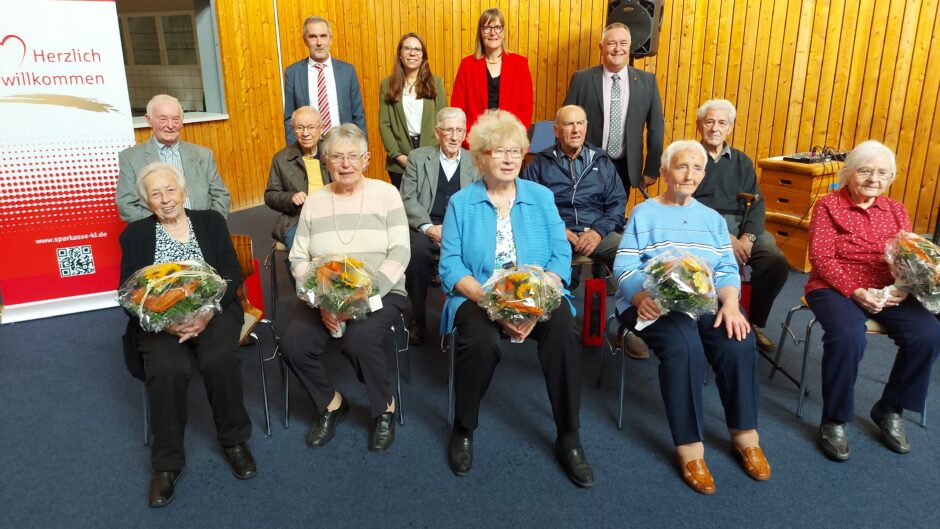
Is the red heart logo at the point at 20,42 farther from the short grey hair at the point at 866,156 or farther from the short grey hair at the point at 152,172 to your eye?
the short grey hair at the point at 866,156

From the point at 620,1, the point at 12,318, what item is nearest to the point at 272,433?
the point at 12,318

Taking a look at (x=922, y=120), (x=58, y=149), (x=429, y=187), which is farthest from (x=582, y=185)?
(x=922, y=120)

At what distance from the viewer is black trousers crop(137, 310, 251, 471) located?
2371mm

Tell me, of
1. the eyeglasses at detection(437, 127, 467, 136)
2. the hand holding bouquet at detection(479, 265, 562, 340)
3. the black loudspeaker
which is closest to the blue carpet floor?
the hand holding bouquet at detection(479, 265, 562, 340)

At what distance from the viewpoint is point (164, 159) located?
3.60m

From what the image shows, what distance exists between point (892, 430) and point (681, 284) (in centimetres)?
122

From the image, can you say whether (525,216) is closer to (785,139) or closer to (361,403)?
(361,403)

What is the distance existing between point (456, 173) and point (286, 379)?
157 centimetres

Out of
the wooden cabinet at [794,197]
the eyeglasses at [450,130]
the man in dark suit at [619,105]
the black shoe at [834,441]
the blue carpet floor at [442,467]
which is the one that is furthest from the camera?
the wooden cabinet at [794,197]

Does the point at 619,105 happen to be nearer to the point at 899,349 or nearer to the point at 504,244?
the point at 504,244

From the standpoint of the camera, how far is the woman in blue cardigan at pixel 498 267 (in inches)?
99.2

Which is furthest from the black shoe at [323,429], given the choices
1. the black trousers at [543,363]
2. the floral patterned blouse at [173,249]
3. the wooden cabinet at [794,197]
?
the wooden cabinet at [794,197]

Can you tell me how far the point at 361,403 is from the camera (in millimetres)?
3074

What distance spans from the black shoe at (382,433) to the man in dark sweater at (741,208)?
6.75ft
